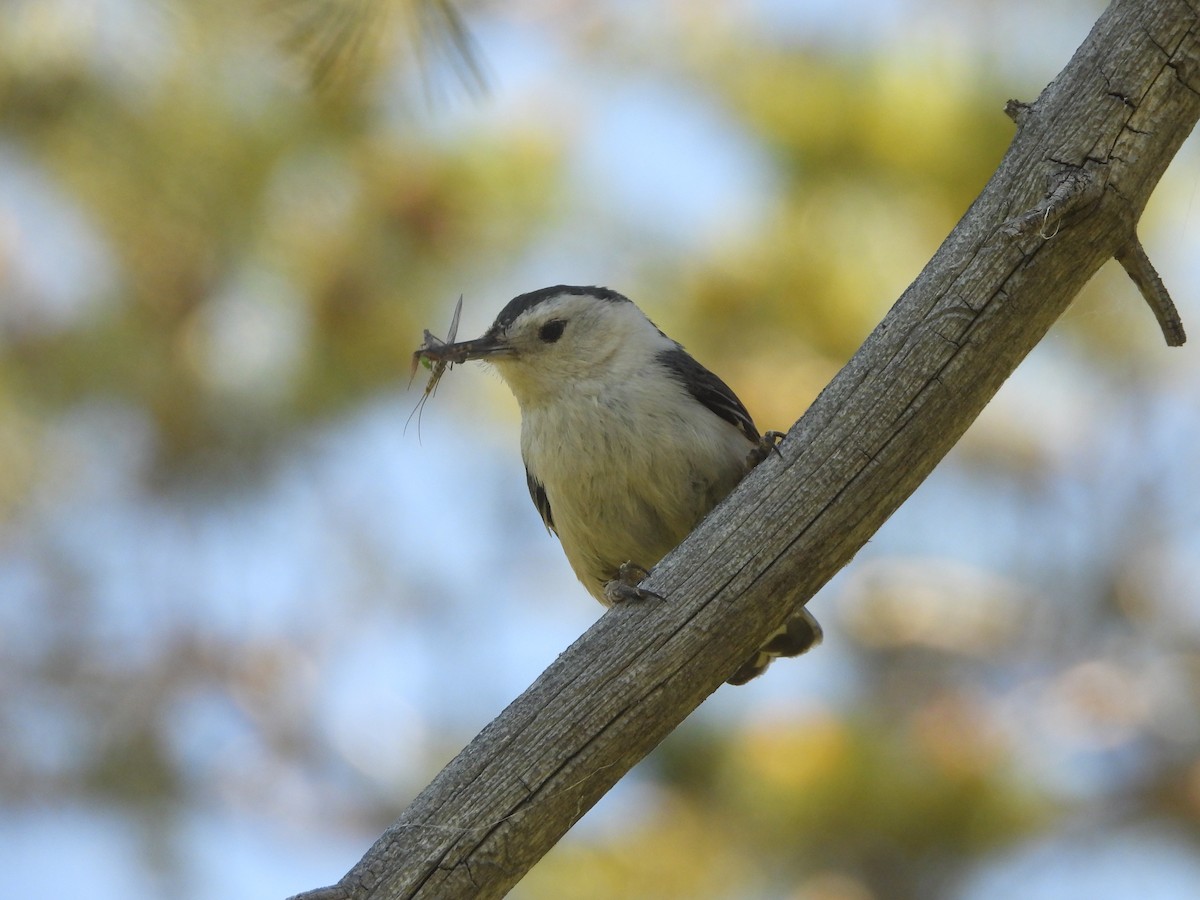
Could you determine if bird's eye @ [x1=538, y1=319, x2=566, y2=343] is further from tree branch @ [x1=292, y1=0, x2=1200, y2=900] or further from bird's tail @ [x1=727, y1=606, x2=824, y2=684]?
tree branch @ [x1=292, y1=0, x2=1200, y2=900]

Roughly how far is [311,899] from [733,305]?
3800mm

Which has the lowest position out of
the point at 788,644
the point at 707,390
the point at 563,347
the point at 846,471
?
the point at 846,471

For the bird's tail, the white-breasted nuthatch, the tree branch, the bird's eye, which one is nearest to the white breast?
the white-breasted nuthatch

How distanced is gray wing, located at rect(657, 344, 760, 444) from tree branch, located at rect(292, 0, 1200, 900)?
1.06 m

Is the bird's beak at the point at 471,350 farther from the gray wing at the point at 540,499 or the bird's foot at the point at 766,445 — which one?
the bird's foot at the point at 766,445

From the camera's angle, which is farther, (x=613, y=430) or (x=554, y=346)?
(x=554, y=346)

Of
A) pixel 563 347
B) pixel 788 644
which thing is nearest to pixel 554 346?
pixel 563 347

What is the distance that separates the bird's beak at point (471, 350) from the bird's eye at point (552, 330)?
9 centimetres

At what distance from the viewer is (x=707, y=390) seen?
3381 mm

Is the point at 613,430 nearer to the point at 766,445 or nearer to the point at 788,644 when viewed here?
the point at 766,445

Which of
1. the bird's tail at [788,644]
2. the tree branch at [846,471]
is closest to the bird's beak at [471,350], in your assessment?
the bird's tail at [788,644]

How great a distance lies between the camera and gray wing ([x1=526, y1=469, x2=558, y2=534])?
3559 millimetres

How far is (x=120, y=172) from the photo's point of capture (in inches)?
191

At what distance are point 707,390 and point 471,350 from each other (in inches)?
24.4
